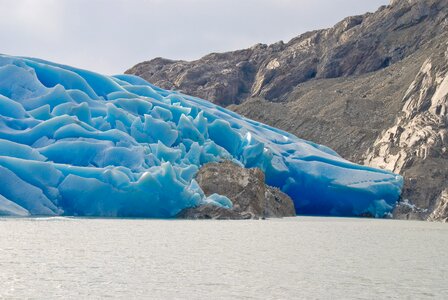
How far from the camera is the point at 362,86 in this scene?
195ft

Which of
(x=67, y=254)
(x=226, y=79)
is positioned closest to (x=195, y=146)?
(x=67, y=254)

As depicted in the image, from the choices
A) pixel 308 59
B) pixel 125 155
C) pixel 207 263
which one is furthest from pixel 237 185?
pixel 308 59

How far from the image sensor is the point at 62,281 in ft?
30.1

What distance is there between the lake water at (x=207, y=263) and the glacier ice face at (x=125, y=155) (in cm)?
325

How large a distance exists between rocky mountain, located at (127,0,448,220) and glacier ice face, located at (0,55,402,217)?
3.76 metres

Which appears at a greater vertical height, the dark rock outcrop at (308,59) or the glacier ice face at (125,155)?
the dark rock outcrop at (308,59)

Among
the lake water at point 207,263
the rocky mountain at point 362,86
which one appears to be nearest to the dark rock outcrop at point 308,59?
the rocky mountain at point 362,86

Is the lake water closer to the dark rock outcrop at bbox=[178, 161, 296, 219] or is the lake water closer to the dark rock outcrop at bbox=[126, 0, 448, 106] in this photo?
the dark rock outcrop at bbox=[178, 161, 296, 219]

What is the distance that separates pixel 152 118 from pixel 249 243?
11055 millimetres

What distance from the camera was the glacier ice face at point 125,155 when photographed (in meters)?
21.1

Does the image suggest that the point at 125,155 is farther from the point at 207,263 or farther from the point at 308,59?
the point at 308,59

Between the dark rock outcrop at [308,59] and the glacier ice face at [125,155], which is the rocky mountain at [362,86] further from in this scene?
the glacier ice face at [125,155]

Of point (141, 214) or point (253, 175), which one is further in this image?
point (253, 175)

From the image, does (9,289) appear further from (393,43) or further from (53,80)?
(393,43)
